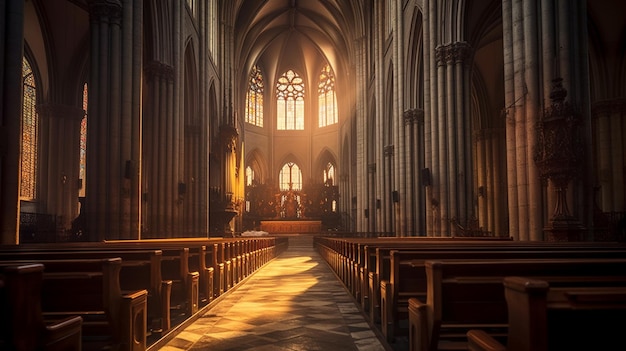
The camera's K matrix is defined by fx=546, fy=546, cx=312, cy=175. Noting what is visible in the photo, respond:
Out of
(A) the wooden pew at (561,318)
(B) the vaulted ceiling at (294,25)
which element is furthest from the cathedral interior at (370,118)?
(A) the wooden pew at (561,318)

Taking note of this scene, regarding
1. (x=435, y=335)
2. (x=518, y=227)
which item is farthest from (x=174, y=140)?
(x=435, y=335)

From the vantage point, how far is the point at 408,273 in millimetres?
5367

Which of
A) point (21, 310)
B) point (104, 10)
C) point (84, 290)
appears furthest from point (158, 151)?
point (21, 310)

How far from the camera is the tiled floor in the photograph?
5.64 meters

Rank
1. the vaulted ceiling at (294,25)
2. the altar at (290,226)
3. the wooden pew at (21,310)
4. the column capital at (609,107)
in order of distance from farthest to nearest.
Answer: the altar at (290,226) < the vaulted ceiling at (294,25) < the column capital at (609,107) < the wooden pew at (21,310)

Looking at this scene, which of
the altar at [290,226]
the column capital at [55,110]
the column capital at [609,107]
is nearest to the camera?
the column capital at [609,107]

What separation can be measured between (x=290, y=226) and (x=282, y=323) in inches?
1421

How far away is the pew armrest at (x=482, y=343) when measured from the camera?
7.51 feet

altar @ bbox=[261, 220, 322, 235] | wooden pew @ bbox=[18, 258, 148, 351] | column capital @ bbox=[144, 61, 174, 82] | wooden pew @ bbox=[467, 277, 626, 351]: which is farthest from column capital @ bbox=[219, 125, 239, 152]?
wooden pew @ bbox=[467, 277, 626, 351]

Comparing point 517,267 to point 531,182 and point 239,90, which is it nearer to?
point 531,182

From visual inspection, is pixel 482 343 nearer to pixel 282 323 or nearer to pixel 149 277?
pixel 149 277

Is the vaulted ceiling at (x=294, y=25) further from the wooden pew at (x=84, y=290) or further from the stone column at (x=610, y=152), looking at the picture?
the wooden pew at (x=84, y=290)

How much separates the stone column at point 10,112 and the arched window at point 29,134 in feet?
47.2

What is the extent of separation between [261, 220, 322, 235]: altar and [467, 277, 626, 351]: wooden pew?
1593 inches
